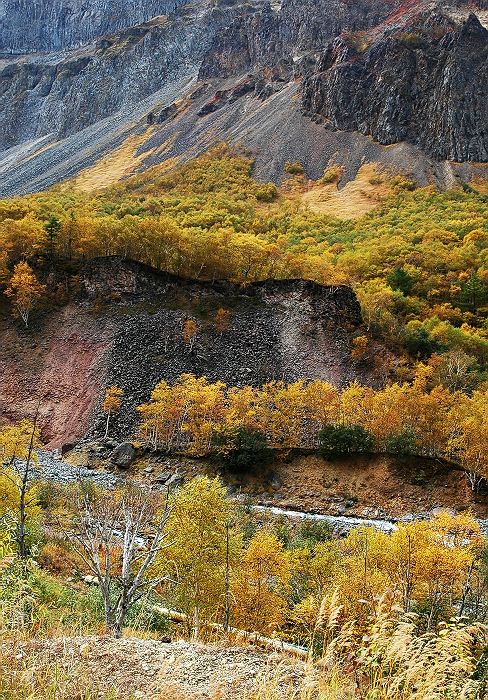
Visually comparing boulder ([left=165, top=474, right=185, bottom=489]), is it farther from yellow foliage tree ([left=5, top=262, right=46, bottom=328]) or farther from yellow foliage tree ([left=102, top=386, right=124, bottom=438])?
yellow foliage tree ([left=5, top=262, right=46, bottom=328])

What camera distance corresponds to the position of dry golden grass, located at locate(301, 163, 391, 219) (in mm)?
113925

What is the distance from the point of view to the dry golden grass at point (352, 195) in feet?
374

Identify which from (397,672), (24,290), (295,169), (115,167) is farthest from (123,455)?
(115,167)

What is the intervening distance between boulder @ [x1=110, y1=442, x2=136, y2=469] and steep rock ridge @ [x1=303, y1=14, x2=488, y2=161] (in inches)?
4575

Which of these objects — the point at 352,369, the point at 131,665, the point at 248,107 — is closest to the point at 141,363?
the point at 352,369

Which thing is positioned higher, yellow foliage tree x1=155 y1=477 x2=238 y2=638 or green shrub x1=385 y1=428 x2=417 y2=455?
yellow foliage tree x1=155 y1=477 x2=238 y2=638

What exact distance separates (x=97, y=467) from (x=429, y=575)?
89.7 feet

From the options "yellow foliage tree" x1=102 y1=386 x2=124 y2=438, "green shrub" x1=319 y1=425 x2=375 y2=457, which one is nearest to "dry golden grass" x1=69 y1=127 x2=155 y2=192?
"yellow foliage tree" x1=102 y1=386 x2=124 y2=438

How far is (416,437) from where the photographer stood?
41562 millimetres

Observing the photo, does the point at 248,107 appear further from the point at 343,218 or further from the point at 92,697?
the point at 92,697

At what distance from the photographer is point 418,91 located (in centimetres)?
13838

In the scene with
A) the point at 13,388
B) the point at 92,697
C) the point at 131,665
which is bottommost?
the point at 13,388

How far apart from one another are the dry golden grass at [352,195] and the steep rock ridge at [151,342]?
199 feet

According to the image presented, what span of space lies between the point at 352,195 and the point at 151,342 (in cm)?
8177
